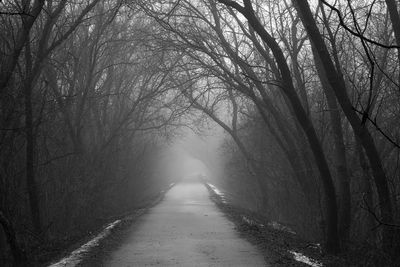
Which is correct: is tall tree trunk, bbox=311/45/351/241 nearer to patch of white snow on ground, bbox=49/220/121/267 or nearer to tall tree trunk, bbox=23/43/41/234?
patch of white snow on ground, bbox=49/220/121/267

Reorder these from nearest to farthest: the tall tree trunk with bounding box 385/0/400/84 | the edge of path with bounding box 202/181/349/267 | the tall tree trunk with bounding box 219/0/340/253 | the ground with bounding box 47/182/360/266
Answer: the edge of path with bounding box 202/181/349/267 < the ground with bounding box 47/182/360/266 < the tall tree trunk with bounding box 385/0/400/84 < the tall tree trunk with bounding box 219/0/340/253

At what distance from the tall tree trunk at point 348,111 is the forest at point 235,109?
2 cm

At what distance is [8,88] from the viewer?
34.2 ft

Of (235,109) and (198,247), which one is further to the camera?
(235,109)

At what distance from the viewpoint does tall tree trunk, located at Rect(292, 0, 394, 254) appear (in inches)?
342

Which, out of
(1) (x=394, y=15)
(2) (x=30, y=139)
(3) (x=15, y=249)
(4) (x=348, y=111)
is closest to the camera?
(3) (x=15, y=249)

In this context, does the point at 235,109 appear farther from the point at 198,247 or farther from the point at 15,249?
the point at 15,249

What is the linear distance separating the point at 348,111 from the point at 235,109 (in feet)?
59.6

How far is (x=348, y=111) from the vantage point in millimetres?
8891

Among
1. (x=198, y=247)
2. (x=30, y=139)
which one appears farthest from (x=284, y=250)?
(x=30, y=139)

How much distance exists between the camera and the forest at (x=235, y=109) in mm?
9680

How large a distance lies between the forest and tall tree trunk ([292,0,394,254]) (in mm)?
23

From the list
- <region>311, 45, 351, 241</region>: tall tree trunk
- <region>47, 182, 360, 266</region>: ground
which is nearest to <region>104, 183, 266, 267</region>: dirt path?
<region>47, 182, 360, 266</region>: ground

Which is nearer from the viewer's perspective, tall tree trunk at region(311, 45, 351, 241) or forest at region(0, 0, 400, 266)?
forest at region(0, 0, 400, 266)
